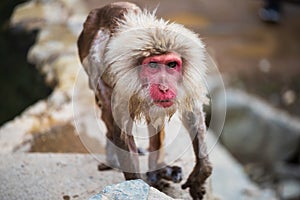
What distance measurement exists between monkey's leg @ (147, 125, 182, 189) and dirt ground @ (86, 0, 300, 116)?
3566 millimetres

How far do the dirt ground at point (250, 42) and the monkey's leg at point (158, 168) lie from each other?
357 cm

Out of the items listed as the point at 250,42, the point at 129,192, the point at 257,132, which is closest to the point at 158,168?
the point at 129,192

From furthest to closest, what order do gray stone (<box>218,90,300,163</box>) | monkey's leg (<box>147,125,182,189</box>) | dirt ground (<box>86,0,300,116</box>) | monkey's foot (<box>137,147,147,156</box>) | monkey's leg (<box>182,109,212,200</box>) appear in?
dirt ground (<box>86,0,300,116</box>)
gray stone (<box>218,90,300,163</box>)
monkey's foot (<box>137,147,147,156</box>)
monkey's leg (<box>147,125,182,189</box>)
monkey's leg (<box>182,109,212,200</box>)

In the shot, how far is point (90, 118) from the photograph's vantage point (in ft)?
14.9

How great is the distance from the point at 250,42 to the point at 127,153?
522 centimetres

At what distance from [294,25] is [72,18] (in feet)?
11.3

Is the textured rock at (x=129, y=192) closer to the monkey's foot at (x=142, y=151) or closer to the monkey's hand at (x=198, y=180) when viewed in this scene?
the monkey's hand at (x=198, y=180)

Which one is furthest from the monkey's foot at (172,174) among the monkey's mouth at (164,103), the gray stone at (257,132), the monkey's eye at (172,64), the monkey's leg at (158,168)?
the gray stone at (257,132)

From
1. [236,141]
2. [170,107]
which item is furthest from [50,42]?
[170,107]

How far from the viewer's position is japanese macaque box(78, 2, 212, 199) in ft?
8.18

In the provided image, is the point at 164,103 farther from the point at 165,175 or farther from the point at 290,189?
the point at 290,189

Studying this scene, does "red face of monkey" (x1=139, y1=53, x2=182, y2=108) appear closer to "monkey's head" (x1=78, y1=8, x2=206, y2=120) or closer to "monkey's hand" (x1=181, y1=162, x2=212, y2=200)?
"monkey's head" (x1=78, y1=8, x2=206, y2=120)

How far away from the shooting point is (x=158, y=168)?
10.5 feet

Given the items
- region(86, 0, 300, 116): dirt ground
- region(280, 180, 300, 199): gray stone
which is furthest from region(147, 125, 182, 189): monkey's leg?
region(86, 0, 300, 116): dirt ground
